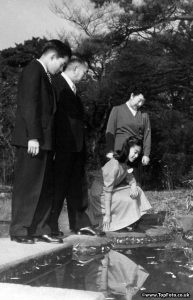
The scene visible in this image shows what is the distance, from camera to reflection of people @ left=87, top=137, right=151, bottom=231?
4977 millimetres

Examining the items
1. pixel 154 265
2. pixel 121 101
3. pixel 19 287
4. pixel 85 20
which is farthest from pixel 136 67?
pixel 19 287

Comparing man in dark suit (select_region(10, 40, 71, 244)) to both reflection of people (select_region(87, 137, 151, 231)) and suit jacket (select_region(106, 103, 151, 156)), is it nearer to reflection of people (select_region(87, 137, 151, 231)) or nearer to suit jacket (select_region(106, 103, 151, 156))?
reflection of people (select_region(87, 137, 151, 231))

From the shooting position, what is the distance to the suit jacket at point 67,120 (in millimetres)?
4465

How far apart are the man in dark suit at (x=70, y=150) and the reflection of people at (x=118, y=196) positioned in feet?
1.21

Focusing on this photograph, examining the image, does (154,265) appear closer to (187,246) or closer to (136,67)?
(187,246)

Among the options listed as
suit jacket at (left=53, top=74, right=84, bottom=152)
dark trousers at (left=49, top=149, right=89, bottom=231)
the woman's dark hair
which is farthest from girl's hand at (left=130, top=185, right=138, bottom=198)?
suit jacket at (left=53, top=74, right=84, bottom=152)

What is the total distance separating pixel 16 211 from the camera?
407cm

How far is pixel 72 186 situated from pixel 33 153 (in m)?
0.76

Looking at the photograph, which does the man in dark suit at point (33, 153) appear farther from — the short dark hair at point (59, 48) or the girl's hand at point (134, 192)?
the girl's hand at point (134, 192)

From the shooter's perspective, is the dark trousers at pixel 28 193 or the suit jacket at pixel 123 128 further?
the suit jacket at pixel 123 128

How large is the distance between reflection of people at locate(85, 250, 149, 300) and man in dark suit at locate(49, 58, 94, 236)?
0.69m

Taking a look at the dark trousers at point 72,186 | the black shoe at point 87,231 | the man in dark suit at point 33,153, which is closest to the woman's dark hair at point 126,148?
the dark trousers at point 72,186

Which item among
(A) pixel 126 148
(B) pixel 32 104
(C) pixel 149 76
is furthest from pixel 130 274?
(C) pixel 149 76

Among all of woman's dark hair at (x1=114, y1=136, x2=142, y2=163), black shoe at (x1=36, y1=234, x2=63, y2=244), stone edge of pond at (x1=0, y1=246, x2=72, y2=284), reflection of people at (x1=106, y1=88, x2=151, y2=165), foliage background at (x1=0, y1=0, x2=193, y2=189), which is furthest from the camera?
foliage background at (x1=0, y1=0, x2=193, y2=189)
